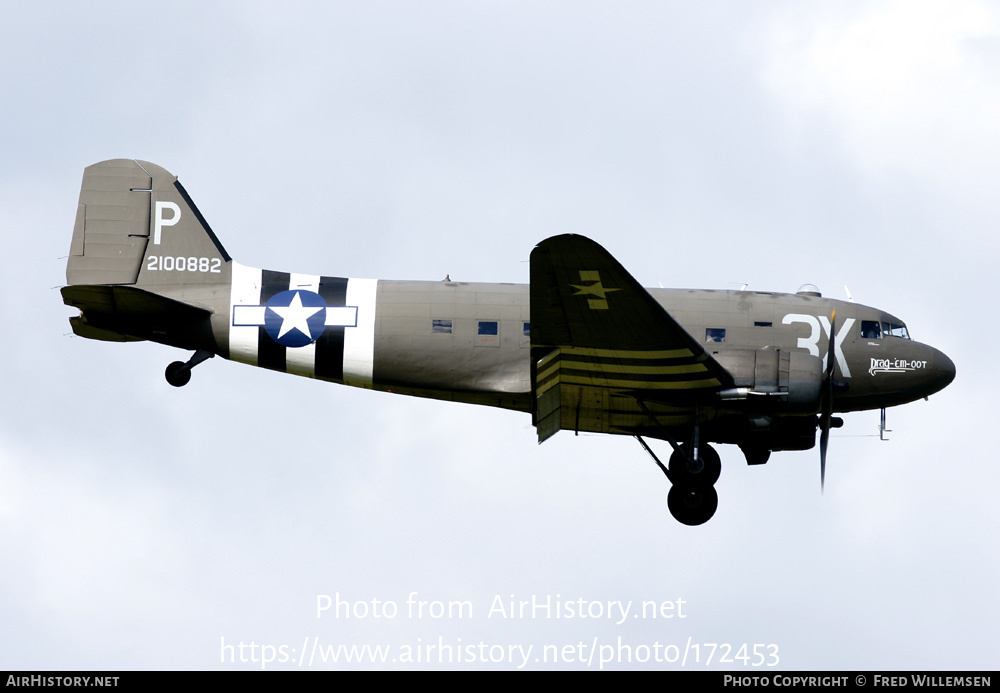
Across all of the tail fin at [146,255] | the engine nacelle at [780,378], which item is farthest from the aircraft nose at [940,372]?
the tail fin at [146,255]

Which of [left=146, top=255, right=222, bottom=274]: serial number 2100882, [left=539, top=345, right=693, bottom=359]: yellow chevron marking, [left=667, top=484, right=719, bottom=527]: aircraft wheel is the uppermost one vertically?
[left=146, top=255, right=222, bottom=274]: serial number 2100882

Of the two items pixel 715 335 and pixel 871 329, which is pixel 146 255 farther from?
pixel 871 329

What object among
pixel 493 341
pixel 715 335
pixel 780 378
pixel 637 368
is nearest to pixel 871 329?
pixel 780 378

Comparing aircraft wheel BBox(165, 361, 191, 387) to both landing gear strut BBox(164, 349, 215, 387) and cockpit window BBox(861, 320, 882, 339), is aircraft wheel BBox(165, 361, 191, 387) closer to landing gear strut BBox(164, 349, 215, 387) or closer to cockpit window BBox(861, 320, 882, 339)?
landing gear strut BBox(164, 349, 215, 387)

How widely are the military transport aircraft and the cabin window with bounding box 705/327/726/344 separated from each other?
4cm

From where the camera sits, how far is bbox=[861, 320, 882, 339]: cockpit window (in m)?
26.4

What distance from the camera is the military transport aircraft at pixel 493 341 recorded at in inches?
971

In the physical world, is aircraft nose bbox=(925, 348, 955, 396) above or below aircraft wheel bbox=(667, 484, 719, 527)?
above

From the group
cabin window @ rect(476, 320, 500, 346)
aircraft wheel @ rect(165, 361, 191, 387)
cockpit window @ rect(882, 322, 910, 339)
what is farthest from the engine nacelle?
aircraft wheel @ rect(165, 361, 191, 387)

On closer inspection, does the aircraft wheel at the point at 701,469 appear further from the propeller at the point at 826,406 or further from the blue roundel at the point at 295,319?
the blue roundel at the point at 295,319

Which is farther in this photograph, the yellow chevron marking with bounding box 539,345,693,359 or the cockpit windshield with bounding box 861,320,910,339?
the cockpit windshield with bounding box 861,320,910,339

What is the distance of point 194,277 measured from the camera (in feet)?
87.6
